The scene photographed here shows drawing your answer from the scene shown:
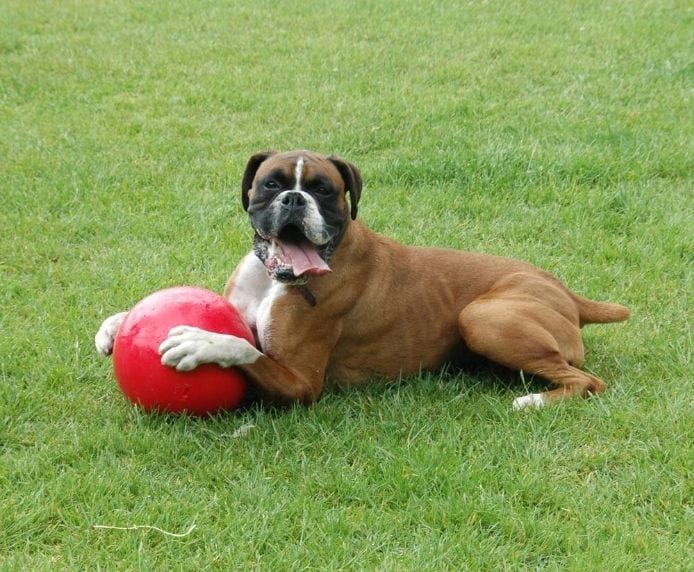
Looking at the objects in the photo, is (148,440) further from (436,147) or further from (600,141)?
(600,141)

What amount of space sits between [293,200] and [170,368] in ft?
3.22

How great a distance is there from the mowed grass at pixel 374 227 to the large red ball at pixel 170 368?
13 centimetres

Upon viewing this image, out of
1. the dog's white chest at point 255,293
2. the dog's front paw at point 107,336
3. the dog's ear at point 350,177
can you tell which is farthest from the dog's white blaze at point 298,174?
the dog's front paw at point 107,336

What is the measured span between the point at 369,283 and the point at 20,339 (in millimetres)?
1978

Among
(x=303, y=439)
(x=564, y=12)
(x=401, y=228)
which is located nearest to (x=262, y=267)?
(x=303, y=439)

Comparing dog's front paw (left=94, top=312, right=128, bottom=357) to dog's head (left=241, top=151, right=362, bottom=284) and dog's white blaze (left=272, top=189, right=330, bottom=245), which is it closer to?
dog's head (left=241, top=151, right=362, bottom=284)

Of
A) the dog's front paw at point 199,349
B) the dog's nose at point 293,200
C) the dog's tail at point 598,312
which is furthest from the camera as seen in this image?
the dog's tail at point 598,312

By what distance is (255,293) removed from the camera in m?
5.35

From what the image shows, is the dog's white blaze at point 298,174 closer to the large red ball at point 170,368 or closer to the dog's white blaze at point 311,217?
the dog's white blaze at point 311,217

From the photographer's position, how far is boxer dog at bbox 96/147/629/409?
16.4ft

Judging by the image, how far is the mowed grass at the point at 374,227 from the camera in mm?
4082

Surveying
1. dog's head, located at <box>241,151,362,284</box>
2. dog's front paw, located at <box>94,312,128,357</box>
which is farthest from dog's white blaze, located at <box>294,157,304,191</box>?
dog's front paw, located at <box>94,312,128,357</box>

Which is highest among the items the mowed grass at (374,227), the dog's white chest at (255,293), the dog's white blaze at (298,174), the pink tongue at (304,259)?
the dog's white blaze at (298,174)

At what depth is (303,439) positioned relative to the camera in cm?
474
